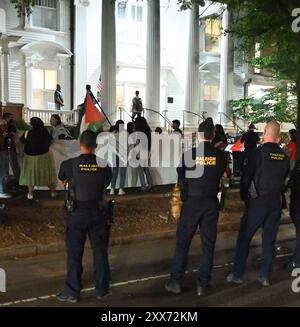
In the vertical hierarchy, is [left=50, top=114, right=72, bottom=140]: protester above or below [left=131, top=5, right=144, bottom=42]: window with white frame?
below

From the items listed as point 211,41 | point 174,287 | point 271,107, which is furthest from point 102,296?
point 211,41

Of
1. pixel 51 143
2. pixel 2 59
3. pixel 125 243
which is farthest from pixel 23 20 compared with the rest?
pixel 125 243

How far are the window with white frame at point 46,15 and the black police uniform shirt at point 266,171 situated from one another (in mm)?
18692

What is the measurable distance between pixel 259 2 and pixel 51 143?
5.78 meters

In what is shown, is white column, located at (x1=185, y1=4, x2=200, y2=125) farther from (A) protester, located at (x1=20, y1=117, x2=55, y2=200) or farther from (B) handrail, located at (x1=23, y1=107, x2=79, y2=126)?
(A) protester, located at (x1=20, y1=117, x2=55, y2=200)

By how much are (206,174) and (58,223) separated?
4.17 meters

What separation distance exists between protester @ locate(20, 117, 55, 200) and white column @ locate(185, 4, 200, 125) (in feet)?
44.3

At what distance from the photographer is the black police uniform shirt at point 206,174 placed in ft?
18.2

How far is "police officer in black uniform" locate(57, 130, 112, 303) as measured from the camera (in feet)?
17.2

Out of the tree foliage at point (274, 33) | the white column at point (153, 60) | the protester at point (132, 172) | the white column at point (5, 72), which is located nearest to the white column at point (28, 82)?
the white column at point (5, 72)

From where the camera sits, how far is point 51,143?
454 inches

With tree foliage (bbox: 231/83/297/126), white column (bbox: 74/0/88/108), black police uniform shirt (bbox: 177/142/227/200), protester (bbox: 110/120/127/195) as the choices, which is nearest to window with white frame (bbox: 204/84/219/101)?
tree foliage (bbox: 231/83/297/126)

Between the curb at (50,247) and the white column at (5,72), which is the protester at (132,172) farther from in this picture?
the white column at (5,72)
